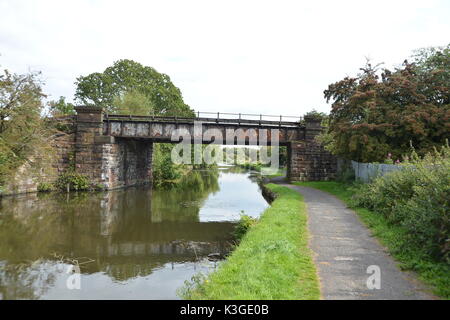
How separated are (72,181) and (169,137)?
7.23 metres

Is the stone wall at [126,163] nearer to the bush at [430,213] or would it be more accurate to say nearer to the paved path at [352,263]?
the paved path at [352,263]

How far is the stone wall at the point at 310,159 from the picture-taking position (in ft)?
85.9

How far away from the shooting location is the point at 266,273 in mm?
5570

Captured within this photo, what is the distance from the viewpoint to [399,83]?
55.7 feet

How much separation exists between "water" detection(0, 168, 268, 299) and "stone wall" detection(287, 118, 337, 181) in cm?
969

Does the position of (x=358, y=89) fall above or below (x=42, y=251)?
above

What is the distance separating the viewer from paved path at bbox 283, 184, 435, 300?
499cm

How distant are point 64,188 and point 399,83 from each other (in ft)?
69.7

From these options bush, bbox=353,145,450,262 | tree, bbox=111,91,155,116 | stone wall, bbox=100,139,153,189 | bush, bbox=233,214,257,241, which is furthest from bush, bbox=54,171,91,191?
bush, bbox=353,145,450,262

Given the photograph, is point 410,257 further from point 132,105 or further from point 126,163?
point 132,105

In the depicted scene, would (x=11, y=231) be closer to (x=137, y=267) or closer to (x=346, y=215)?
(x=137, y=267)

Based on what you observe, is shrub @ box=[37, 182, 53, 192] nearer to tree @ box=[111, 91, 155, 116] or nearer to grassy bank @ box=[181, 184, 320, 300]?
tree @ box=[111, 91, 155, 116]
